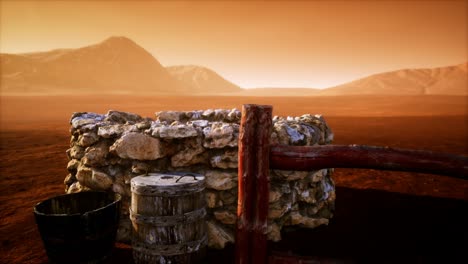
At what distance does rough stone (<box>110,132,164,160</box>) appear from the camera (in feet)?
11.2

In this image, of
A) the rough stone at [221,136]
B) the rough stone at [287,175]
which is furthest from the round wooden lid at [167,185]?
the rough stone at [287,175]

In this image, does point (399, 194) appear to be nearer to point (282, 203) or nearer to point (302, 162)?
point (282, 203)

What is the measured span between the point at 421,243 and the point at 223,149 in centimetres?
312

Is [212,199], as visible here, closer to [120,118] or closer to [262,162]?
[262,162]

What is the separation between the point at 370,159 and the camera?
165cm

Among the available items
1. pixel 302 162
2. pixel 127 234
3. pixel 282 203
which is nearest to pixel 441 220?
pixel 282 203

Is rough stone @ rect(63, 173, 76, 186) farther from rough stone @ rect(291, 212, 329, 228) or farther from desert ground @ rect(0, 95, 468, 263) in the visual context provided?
rough stone @ rect(291, 212, 329, 228)

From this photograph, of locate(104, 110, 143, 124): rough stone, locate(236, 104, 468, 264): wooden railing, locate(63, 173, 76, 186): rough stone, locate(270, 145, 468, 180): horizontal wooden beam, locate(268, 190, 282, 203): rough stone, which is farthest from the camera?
locate(104, 110, 143, 124): rough stone

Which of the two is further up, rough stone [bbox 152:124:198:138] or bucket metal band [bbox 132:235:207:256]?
rough stone [bbox 152:124:198:138]

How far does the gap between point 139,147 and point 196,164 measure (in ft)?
2.59

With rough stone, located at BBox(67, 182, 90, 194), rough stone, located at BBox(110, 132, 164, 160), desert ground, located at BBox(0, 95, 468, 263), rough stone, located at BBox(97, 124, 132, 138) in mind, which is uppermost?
rough stone, located at BBox(97, 124, 132, 138)

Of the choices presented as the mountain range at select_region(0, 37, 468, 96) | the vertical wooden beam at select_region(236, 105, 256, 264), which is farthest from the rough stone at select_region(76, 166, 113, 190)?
the mountain range at select_region(0, 37, 468, 96)

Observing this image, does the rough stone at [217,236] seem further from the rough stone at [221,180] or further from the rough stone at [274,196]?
the rough stone at [274,196]

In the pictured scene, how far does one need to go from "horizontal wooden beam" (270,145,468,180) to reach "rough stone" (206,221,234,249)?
211cm
